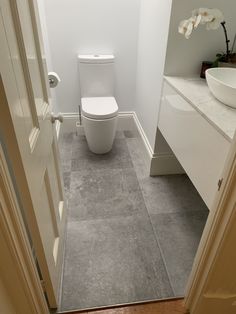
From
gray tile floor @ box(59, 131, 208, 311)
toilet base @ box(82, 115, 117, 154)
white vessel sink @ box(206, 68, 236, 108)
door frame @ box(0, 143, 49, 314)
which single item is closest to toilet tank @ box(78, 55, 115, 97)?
toilet base @ box(82, 115, 117, 154)

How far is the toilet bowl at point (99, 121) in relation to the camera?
2.12 metres

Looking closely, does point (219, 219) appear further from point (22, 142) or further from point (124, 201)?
point (124, 201)

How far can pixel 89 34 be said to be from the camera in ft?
7.78

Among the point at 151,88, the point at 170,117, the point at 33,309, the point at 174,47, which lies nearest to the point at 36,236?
the point at 33,309

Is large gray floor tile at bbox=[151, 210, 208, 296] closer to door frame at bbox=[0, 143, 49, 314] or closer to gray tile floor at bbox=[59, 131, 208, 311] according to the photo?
gray tile floor at bbox=[59, 131, 208, 311]

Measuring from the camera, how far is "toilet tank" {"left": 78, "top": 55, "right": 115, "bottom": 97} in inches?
93.7

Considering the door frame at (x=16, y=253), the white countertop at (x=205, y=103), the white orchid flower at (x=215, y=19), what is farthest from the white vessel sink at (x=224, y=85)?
the door frame at (x=16, y=253)

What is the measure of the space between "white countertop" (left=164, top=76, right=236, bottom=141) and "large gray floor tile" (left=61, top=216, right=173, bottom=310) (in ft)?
2.85

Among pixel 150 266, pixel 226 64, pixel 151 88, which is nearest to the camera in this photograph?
pixel 150 266

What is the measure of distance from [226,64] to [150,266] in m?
1.37

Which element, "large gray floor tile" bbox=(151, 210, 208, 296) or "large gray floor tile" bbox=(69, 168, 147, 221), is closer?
"large gray floor tile" bbox=(151, 210, 208, 296)

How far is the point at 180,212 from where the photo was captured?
179cm

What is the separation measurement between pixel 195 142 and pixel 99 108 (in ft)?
3.64

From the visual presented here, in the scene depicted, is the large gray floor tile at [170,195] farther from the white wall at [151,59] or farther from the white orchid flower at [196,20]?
the white orchid flower at [196,20]
